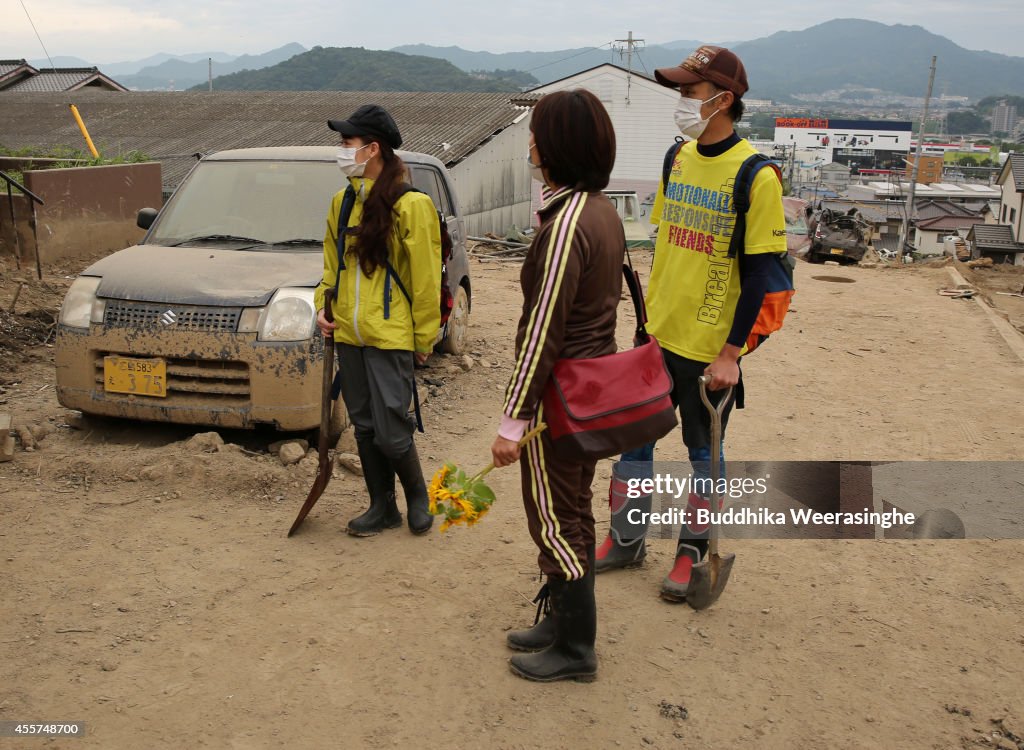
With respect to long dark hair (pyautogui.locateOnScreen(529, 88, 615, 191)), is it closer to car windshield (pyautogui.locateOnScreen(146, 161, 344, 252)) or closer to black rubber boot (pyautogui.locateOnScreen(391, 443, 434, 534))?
black rubber boot (pyautogui.locateOnScreen(391, 443, 434, 534))

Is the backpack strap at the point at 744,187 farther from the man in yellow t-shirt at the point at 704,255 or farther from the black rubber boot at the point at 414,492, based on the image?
the black rubber boot at the point at 414,492

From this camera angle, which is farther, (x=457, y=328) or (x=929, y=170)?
(x=929, y=170)

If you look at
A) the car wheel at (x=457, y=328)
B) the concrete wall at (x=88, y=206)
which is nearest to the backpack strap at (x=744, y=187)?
the car wheel at (x=457, y=328)

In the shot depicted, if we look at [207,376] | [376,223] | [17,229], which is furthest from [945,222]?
[376,223]

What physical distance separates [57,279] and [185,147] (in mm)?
16308

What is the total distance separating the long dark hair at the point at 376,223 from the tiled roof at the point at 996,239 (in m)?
33.7

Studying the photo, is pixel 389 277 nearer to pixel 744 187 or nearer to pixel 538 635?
pixel 744 187

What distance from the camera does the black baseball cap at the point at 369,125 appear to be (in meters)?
4.21

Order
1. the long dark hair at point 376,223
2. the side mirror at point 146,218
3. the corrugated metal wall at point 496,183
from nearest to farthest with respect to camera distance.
Answer: 1. the long dark hair at point 376,223
2. the side mirror at point 146,218
3. the corrugated metal wall at point 496,183

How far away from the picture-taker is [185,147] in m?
25.0

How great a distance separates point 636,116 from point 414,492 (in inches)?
1730

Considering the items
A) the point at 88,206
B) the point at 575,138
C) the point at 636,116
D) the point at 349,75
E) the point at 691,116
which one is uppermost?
the point at 349,75

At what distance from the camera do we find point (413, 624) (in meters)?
3.77

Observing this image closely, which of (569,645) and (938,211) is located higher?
(569,645)
